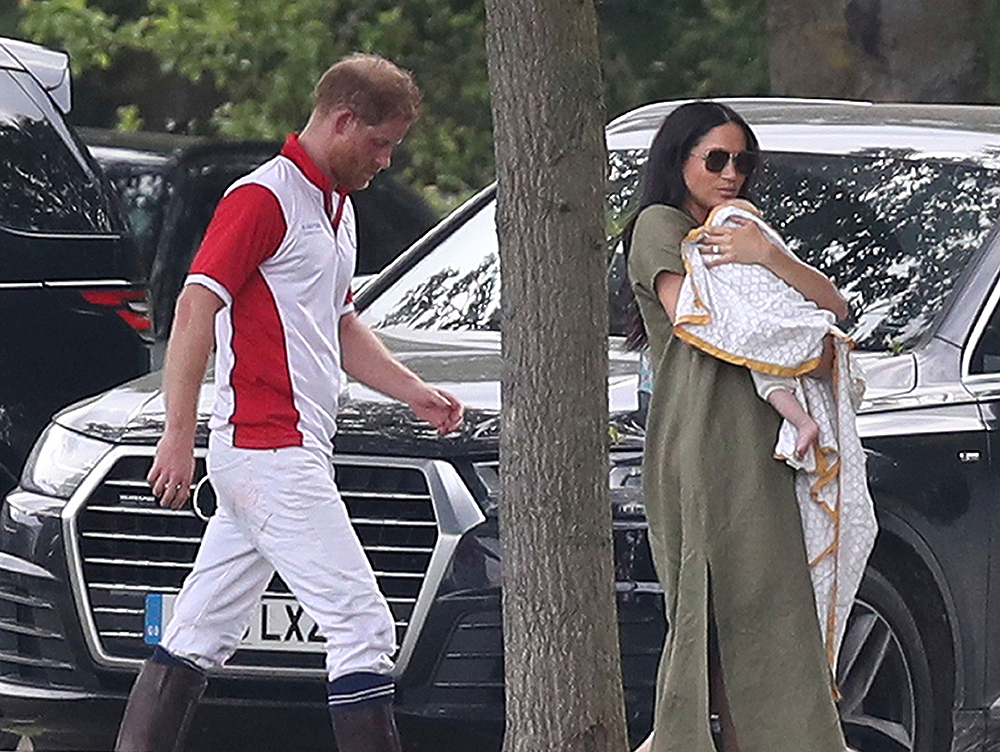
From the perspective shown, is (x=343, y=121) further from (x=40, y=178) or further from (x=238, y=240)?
(x=40, y=178)

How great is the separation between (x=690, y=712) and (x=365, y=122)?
56.3 inches

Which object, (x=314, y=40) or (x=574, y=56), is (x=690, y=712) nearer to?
(x=574, y=56)

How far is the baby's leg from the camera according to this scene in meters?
5.05

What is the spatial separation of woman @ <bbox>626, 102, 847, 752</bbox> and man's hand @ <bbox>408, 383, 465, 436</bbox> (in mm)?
564

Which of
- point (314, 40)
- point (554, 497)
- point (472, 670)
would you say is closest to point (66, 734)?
point (472, 670)

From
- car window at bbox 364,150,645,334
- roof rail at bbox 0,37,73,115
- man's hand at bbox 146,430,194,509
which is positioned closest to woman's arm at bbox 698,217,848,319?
man's hand at bbox 146,430,194,509

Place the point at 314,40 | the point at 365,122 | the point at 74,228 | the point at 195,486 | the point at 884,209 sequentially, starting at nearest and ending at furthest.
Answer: the point at 365,122
the point at 195,486
the point at 884,209
the point at 74,228
the point at 314,40

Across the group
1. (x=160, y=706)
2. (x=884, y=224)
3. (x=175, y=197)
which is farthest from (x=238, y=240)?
(x=175, y=197)

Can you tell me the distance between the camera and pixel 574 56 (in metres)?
4.93

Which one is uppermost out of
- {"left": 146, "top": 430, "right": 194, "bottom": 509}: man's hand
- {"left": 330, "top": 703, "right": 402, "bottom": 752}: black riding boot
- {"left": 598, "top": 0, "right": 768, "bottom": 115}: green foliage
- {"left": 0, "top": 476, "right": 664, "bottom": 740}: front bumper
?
{"left": 598, "top": 0, "right": 768, "bottom": 115}: green foliage

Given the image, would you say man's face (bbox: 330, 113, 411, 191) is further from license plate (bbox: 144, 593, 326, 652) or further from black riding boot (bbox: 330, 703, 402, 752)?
black riding boot (bbox: 330, 703, 402, 752)

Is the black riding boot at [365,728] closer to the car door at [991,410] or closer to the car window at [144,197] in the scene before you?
the car door at [991,410]

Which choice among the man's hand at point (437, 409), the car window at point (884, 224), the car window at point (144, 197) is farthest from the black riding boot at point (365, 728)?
the car window at point (144, 197)

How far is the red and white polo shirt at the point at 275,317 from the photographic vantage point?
17.1ft
